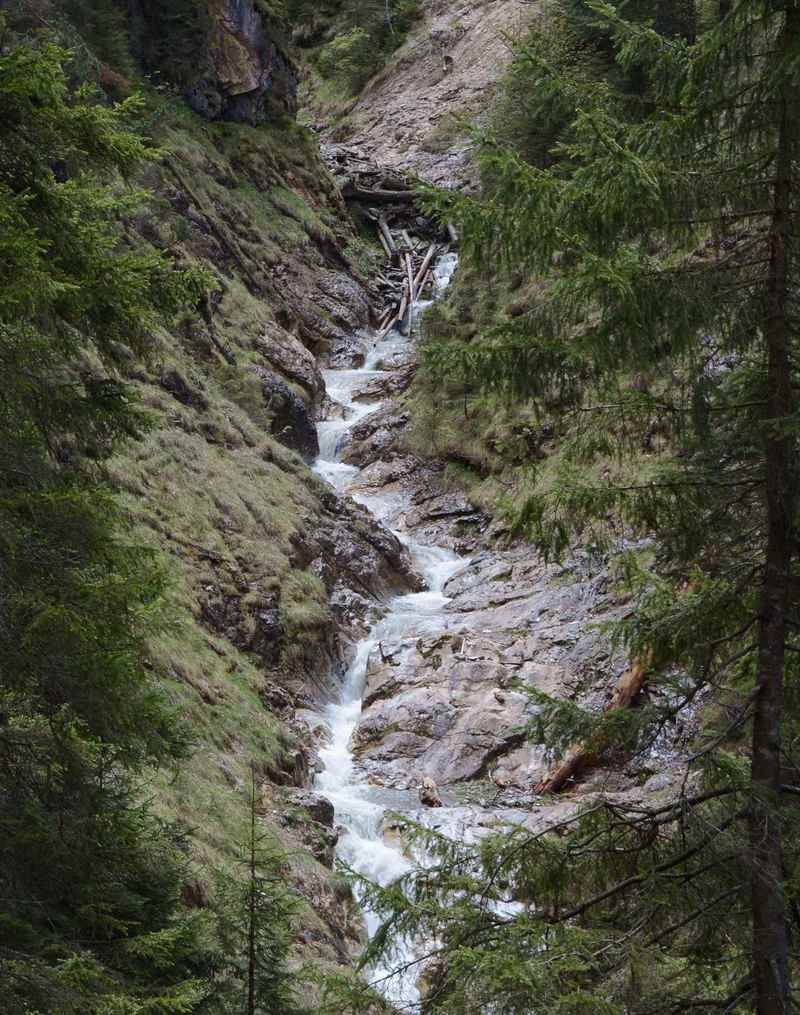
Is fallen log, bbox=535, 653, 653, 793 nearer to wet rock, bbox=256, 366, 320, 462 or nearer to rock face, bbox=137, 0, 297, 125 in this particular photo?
wet rock, bbox=256, 366, 320, 462

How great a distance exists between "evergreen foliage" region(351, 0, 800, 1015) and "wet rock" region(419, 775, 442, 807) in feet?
24.1

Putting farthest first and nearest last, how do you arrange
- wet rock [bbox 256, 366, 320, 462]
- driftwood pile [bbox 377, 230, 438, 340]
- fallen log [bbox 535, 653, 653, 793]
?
driftwood pile [bbox 377, 230, 438, 340], wet rock [bbox 256, 366, 320, 462], fallen log [bbox 535, 653, 653, 793]

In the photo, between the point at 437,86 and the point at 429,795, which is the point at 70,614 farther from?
the point at 437,86

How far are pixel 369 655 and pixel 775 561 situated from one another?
1153 cm

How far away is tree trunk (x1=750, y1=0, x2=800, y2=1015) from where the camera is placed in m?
4.50

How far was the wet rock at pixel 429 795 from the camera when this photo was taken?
12383 millimetres

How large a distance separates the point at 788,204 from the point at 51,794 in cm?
483

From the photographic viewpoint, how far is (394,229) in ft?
112

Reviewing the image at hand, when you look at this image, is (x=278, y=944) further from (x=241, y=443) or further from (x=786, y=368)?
(x=241, y=443)

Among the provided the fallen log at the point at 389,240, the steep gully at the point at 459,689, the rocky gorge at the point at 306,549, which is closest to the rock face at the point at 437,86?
the fallen log at the point at 389,240

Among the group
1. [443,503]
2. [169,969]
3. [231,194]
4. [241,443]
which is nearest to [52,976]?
[169,969]

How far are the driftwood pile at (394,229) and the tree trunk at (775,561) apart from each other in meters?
24.2

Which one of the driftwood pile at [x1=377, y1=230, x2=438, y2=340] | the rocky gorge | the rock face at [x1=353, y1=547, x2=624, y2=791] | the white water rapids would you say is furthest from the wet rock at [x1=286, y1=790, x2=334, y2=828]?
the driftwood pile at [x1=377, y1=230, x2=438, y2=340]

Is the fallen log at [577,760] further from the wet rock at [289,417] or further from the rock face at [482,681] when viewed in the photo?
the wet rock at [289,417]
